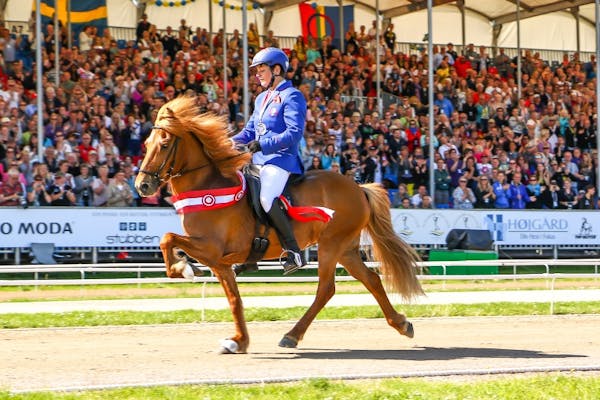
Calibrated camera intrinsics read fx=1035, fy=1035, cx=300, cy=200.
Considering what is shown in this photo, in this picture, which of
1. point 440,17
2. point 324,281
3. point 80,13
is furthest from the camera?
point 440,17

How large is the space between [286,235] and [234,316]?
101cm

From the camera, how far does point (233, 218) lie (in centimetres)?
965

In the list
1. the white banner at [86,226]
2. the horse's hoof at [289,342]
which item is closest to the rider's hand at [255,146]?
the horse's hoof at [289,342]

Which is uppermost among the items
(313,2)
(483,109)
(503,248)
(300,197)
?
(313,2)

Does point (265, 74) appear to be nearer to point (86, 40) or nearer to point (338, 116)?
point (338, 116)

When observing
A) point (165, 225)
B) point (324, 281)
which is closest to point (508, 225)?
point (165, 225)

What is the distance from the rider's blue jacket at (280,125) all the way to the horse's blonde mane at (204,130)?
0.91 ft

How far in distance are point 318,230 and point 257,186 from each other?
0.85 m

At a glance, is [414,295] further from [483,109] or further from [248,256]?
[483,109]

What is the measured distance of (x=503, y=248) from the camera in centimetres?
2456

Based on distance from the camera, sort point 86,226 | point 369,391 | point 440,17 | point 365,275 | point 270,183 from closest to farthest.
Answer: point 369,391, point 270,183, point 365,275, point 86,226, point 440,17

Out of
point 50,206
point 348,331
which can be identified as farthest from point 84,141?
point 348,331

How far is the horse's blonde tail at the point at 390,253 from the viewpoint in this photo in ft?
35.6

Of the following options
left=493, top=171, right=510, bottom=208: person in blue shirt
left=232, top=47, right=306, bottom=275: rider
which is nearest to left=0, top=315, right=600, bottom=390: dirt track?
left=232, top=47, right=306, bottom=275: rider
